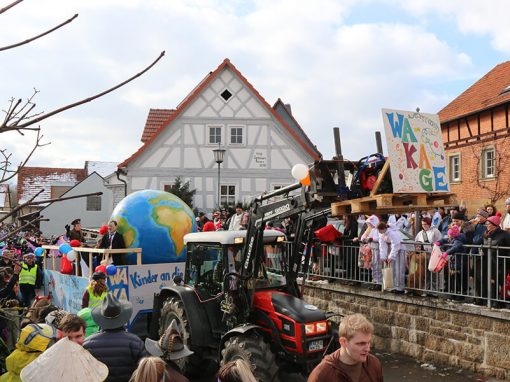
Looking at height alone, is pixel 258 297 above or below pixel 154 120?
below

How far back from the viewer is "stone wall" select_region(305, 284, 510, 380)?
8.31 metres

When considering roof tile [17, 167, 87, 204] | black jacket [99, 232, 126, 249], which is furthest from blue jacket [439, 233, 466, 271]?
roof tile [17, 167, 87, 204]

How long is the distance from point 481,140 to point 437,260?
21.5 meters

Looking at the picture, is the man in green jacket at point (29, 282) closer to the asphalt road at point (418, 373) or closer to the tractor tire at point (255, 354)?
the asphalt road at point (418, 373)

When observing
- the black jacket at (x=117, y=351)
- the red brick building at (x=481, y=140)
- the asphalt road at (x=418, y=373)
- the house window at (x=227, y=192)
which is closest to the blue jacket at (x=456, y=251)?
the asphalt road at (x=418, y=373)

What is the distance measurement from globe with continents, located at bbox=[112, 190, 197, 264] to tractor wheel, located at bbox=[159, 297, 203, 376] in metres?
1.99

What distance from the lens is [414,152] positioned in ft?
23.2

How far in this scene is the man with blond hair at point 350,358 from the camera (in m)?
3.70

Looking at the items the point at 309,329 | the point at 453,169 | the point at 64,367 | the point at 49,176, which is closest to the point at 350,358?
the point at 64,367

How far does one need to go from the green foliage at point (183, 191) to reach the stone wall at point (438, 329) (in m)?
18.0

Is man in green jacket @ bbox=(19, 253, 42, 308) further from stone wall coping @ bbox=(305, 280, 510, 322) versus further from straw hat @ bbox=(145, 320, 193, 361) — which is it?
straw hat @ bbox=(145, 320, 193, 361)

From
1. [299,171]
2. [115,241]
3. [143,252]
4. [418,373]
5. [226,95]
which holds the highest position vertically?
[226,95]

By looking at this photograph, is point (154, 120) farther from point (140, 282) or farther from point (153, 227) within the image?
point (140, 282)

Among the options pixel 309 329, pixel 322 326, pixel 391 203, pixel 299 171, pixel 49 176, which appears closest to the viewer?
pixel 391 203
